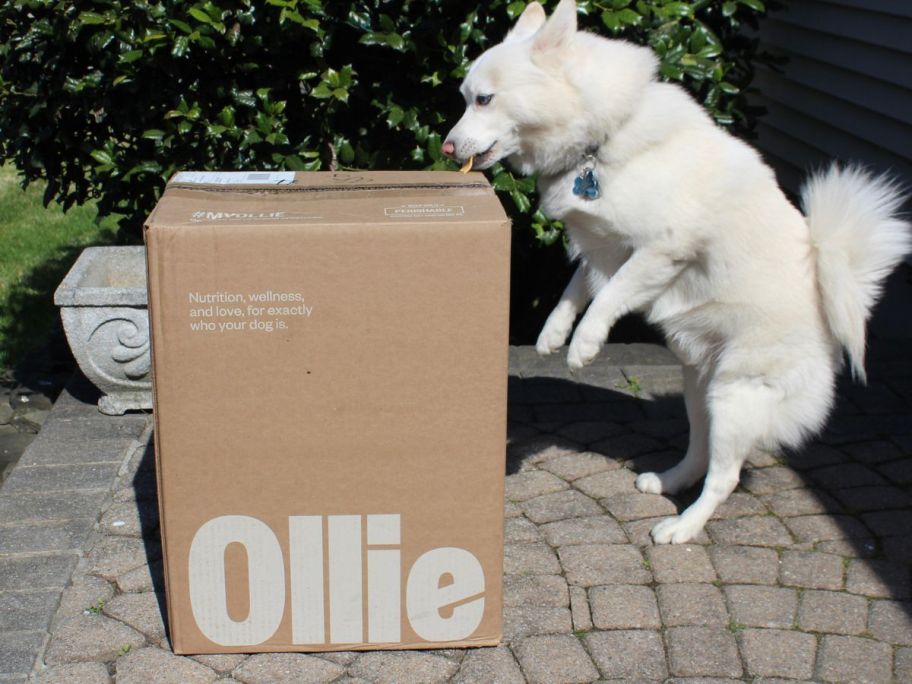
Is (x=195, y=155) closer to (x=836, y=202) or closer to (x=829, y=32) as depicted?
(x=836, y=202)

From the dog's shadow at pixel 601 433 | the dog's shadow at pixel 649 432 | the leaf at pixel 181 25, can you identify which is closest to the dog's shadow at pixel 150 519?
the dog's shadow at pixel 601 433

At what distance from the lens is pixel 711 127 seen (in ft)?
10.7

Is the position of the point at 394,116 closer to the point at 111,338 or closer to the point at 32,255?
the point at 111,338

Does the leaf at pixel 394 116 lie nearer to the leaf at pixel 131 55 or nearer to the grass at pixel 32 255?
the leaf at pixel 131 55

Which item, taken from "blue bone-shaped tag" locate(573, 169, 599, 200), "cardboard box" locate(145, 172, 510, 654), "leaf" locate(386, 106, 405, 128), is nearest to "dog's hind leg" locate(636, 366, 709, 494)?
"blue bone-shaped tag" locate(573, 169, 599, 200)

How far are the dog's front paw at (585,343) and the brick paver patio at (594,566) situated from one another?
648mm

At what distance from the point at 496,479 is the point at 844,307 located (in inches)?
50.6

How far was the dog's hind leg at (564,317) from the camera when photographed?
10.6 ft

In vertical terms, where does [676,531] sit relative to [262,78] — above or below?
below

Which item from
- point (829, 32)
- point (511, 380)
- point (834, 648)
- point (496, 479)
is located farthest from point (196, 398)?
point (829, 32)

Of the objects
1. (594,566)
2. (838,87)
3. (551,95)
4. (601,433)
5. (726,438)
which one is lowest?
(601,433)

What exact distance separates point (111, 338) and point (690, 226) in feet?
7.98

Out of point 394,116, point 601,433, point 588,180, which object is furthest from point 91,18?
point 601,433

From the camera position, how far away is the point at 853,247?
10.2 ft
